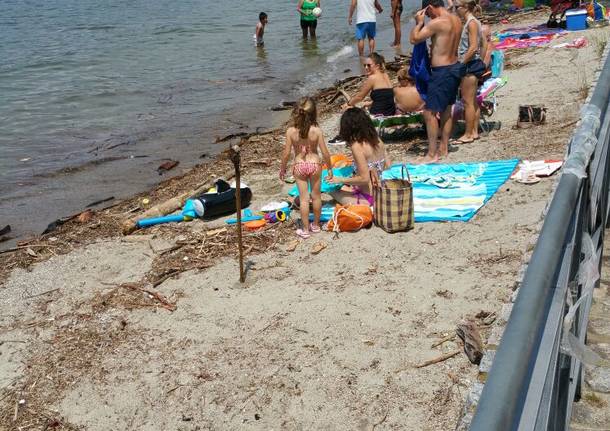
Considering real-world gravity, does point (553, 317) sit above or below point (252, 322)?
above

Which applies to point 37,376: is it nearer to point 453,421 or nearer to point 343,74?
point 453,421

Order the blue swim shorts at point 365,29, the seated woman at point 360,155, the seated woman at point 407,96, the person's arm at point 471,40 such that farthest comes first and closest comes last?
1. the blue swim shorts at point 365,29
2. the seated woman at point 407,96
3. the person's arm at point 471,40
4. the seated woman at point 360,155

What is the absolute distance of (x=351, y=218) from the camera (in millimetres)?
6766

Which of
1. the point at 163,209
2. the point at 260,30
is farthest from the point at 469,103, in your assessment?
the point at 260,30

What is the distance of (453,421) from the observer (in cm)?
398

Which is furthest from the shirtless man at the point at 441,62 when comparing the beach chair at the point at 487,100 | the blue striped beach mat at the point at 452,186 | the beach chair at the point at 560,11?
the beach chair at the point at 560,11

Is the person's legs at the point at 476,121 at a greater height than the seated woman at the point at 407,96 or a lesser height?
lesser

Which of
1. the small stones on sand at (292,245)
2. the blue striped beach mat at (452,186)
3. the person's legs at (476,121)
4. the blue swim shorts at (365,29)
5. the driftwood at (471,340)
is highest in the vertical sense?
the blue swim shorts at (365,29)

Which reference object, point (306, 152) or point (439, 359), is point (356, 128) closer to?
point (306, 152)

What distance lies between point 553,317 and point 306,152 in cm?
530

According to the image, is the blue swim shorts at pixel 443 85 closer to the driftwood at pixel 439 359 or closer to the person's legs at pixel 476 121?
the person's legs at pixel 476 121

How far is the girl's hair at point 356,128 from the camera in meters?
7.21

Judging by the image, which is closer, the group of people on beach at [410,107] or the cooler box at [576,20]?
the group of people on beach at [410,107]

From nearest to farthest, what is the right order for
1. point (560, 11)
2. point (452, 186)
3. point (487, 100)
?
point (452, 186) → point (487, 100) → point (560, 11)
